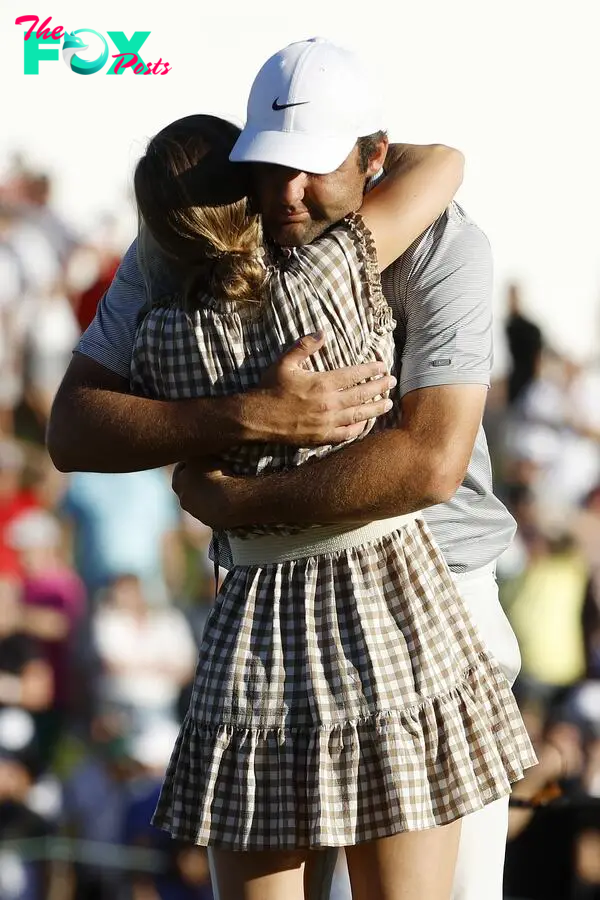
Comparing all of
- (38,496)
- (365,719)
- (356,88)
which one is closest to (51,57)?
(38,496)

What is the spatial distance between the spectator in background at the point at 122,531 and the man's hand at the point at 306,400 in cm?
294

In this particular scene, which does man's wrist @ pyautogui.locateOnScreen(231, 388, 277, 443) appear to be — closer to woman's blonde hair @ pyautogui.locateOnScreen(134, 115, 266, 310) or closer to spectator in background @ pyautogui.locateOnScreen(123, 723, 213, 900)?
woman's blonde hair @ pyautogui.locateOnScreen(134, 115, 266, 310)

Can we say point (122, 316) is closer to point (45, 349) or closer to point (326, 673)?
point (326, 673)

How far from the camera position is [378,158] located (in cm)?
203

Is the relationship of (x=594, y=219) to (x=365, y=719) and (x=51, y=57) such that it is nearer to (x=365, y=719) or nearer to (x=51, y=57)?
(x=51, y=57)

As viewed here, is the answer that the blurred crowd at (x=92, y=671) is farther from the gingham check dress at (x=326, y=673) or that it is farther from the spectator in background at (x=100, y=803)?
the gingham check dress at (x=326, y=673)

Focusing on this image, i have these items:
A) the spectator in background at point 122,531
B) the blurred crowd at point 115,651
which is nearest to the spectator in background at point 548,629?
the blurred crowd at point 115,651

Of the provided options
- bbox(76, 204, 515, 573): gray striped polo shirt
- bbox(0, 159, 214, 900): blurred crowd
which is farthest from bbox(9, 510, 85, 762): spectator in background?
bbox(76, 204, 515, 573): gray striped polo shirt

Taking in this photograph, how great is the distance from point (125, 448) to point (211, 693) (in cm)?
36

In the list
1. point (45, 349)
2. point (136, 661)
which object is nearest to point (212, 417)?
point (136, 661)

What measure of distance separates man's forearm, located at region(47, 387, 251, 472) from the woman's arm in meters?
0.32

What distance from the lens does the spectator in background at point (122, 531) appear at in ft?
15.5

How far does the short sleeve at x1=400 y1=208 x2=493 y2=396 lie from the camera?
189 cm

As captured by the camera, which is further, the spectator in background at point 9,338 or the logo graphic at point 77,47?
the logo graphic at point 77,47
